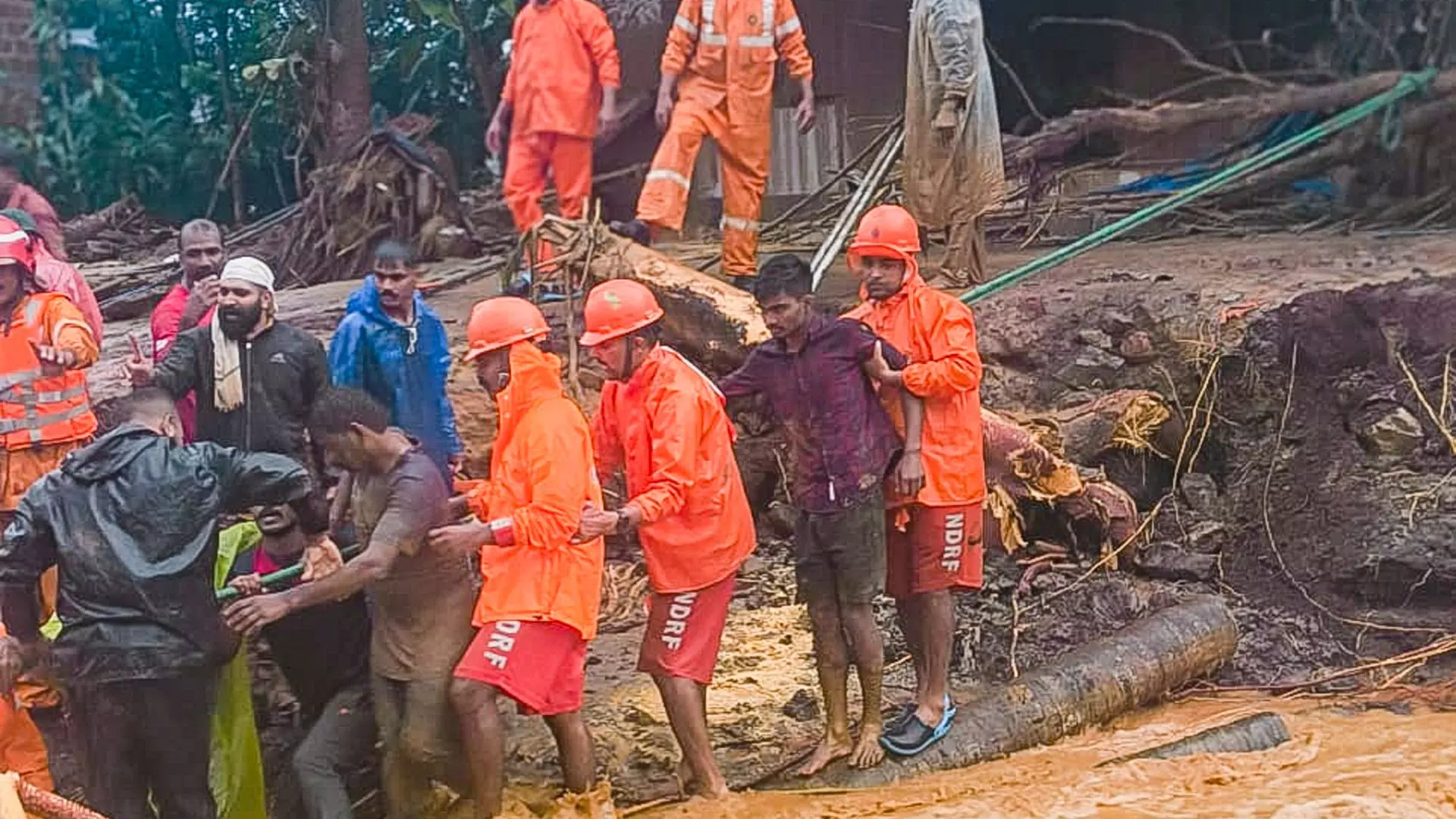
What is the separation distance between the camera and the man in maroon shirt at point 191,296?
5531mm

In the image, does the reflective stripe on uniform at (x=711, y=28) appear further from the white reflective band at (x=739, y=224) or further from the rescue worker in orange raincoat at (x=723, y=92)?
the white reflective band at (x=739, y=224)

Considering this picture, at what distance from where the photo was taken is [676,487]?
15.1 ft

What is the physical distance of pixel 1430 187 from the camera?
9758 mm

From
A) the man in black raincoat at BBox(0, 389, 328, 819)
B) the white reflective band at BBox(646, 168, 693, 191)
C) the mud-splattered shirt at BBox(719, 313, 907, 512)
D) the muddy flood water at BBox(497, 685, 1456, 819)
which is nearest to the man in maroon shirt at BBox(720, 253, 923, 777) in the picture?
the mud-splattered shirt at BBox(719, 313, 907, 512)

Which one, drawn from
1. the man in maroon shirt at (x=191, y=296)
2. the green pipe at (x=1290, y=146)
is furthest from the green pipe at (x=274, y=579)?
the green pipe at (x=1290, y=146)

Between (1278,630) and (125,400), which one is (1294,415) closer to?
(1278,630)

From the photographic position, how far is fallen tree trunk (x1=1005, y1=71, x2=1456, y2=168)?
8680mm

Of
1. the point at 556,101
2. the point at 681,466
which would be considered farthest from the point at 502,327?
the point at 556,101

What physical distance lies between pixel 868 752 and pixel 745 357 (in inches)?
85.8

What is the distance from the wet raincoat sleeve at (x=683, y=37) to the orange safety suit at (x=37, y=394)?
3.20 m

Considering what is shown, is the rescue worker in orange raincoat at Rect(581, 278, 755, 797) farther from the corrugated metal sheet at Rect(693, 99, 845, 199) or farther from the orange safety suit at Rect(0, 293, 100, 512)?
the corrugated metal sheet at Rect(693, 99, 845, 199)

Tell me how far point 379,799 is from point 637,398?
156 centimetres

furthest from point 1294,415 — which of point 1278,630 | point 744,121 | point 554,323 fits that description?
point 554,323

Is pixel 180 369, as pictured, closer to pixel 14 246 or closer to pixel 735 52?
pixel 14 246
